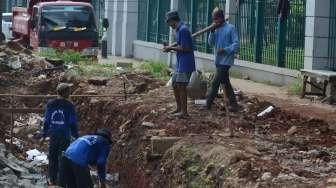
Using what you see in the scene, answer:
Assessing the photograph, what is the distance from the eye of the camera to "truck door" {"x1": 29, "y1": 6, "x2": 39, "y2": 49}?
86.8 feet

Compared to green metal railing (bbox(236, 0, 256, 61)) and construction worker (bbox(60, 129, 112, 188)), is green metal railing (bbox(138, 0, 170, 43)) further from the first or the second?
construction worker (bbox(60, 129, 112, 188))

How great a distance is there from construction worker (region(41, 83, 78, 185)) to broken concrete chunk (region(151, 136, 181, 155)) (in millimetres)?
1171

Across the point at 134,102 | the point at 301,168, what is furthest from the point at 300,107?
the point at 301,168

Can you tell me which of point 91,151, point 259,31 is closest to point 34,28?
point 259,31

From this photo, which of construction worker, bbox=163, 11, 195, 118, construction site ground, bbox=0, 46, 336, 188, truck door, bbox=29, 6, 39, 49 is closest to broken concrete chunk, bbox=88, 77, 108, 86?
construction site ground, bbox=0, 46, 336, 188

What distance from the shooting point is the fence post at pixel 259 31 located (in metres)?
21.3

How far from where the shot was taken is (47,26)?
1027 inches

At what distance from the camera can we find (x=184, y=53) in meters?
12.4

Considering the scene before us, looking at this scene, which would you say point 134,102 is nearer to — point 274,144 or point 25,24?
point 274,144

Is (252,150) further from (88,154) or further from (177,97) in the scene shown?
(177,97)

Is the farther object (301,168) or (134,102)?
(134,102)

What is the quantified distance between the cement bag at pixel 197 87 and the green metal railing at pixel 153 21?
15.1 metres

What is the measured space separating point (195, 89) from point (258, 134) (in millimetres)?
2699

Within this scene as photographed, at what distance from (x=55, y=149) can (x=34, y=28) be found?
53.3ft
